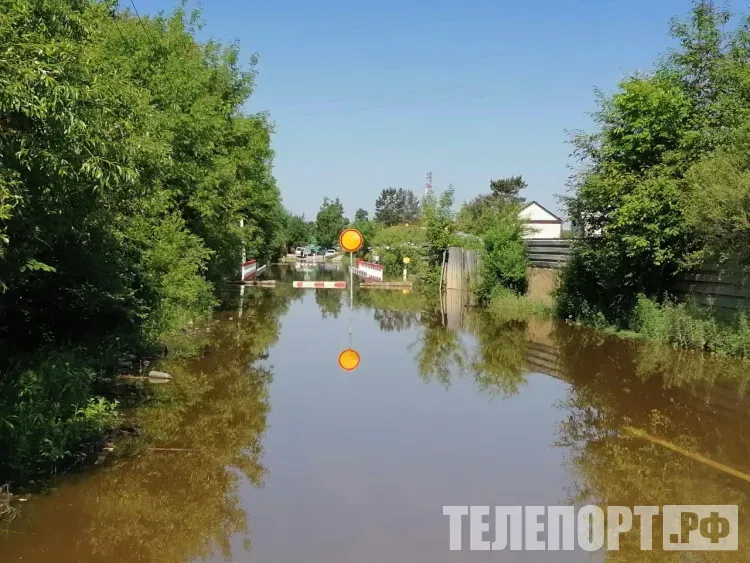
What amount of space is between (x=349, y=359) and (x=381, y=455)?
227 inches

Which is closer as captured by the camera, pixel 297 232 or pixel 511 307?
pixel 511 307

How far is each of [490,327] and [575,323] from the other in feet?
8.23

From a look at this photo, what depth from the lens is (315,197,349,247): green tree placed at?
99750 millimetres

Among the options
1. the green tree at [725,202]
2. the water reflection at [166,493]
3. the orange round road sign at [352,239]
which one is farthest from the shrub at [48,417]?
the green tree at [725,202]

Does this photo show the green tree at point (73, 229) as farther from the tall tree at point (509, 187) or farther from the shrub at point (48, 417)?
the tall tree at point (509, 187)

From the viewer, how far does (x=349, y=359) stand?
1248 cm

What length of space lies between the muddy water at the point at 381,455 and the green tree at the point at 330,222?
8715 centimetres

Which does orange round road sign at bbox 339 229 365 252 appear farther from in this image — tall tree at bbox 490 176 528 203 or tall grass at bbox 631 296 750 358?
tall tree at bbox 490 176 528 203

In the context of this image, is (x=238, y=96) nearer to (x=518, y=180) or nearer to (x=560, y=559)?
(x=560, y=559)

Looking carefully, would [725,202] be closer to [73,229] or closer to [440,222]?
[73,229]

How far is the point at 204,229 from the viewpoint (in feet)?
59.9

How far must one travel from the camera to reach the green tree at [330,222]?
9975 cm

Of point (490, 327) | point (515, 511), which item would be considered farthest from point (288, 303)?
point (515, 511)

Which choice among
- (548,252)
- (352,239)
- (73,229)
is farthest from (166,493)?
(548,252)
